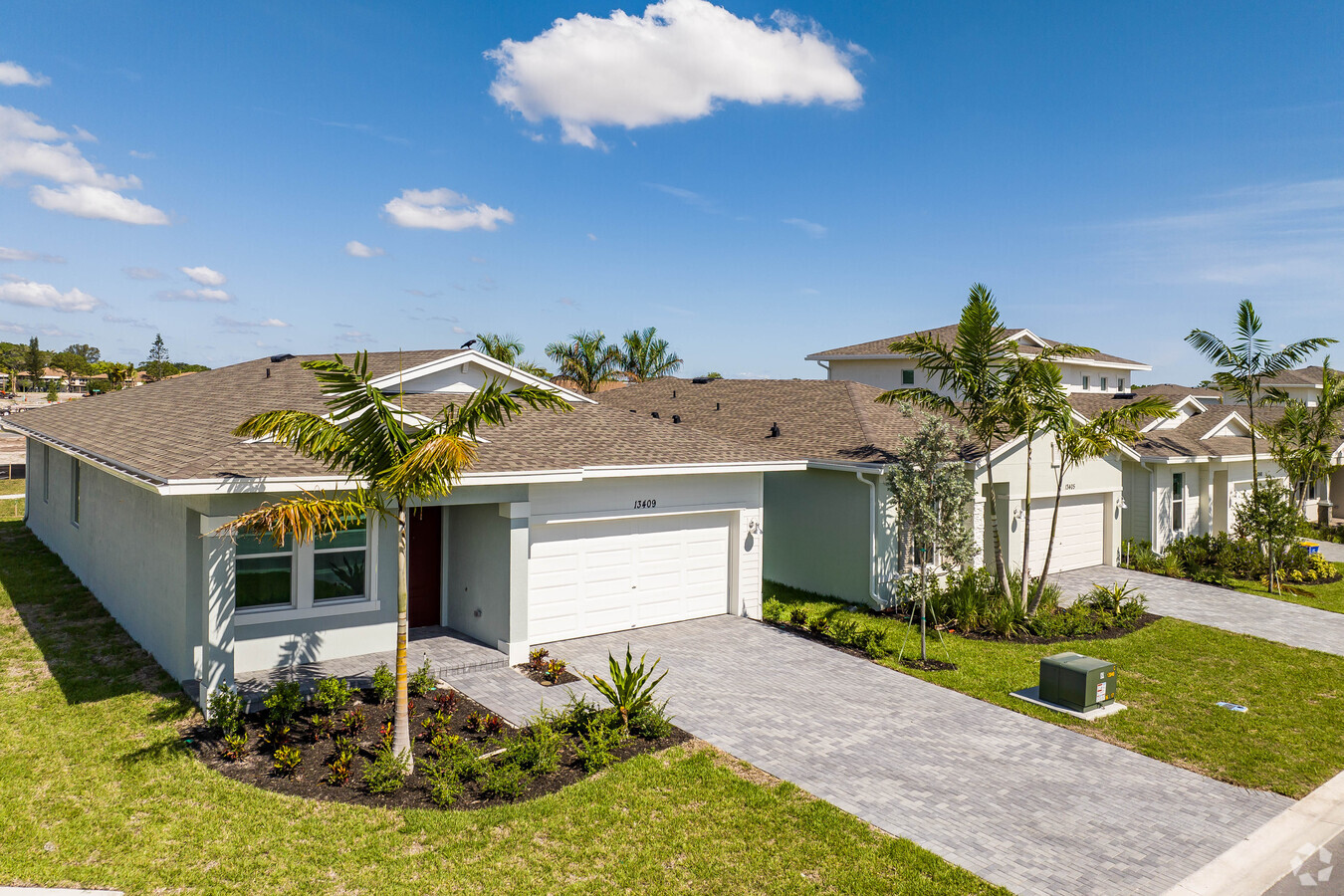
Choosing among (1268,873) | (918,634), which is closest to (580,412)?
(918,634)

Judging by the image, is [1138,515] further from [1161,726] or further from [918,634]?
[1161,726]

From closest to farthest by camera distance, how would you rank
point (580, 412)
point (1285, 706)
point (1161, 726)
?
point (1161, 726), point (1285, 706), point (580, 412)

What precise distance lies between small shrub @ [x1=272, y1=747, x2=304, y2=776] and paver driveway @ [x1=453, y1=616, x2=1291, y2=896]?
2.63m

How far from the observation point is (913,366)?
3222 centimetres

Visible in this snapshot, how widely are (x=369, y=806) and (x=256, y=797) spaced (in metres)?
1.16

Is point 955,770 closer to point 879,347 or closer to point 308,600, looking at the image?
point 308,600

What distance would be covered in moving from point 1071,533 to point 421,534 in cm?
1620

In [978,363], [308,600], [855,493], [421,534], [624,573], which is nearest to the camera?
[308,600]

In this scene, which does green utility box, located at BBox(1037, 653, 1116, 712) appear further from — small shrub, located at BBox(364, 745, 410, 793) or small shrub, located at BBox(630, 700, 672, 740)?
small shrub, located at BBox(364, 745, 410, 793)

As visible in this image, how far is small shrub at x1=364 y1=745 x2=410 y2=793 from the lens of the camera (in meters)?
8.07

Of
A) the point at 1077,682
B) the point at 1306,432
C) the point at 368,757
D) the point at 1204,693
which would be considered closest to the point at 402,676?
the point at 368,757

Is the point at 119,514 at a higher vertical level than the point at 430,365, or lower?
lower

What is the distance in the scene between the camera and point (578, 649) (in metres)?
13.3

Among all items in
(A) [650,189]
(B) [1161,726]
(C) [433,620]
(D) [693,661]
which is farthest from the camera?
(A) [650,189]
